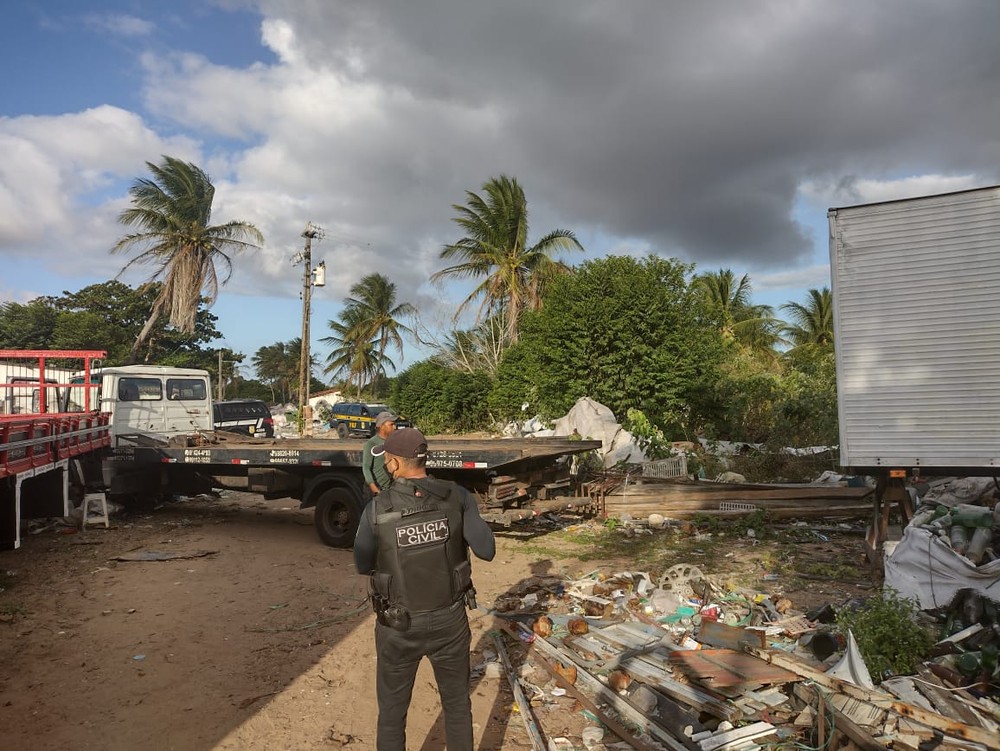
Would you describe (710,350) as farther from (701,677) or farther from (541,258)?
(701,677)

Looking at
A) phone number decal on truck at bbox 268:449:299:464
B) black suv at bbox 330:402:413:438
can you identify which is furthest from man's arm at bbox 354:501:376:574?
black suv at bbox 330:402:413:438

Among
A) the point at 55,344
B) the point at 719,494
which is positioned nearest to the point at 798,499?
the point at 719,494

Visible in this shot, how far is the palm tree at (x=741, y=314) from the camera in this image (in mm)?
31828

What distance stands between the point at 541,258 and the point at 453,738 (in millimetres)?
24055

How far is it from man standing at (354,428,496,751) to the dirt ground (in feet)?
3.09

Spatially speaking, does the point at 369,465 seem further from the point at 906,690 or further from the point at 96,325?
the point at 96,325

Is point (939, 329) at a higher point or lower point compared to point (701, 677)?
higher

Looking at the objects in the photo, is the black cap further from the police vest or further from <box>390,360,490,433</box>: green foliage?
<box>390,360,490,433</box>: green foliage

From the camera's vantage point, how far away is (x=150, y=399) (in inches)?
412

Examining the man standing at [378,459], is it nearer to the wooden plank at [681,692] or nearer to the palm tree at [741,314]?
the wooden plank at [681,692]

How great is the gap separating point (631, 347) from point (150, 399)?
11218mm

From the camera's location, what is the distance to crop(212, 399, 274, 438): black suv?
21.4 m

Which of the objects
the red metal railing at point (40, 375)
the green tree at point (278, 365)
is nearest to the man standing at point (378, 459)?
the red metal railing at point (40, 375)

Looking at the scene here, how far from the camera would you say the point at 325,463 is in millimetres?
8227
